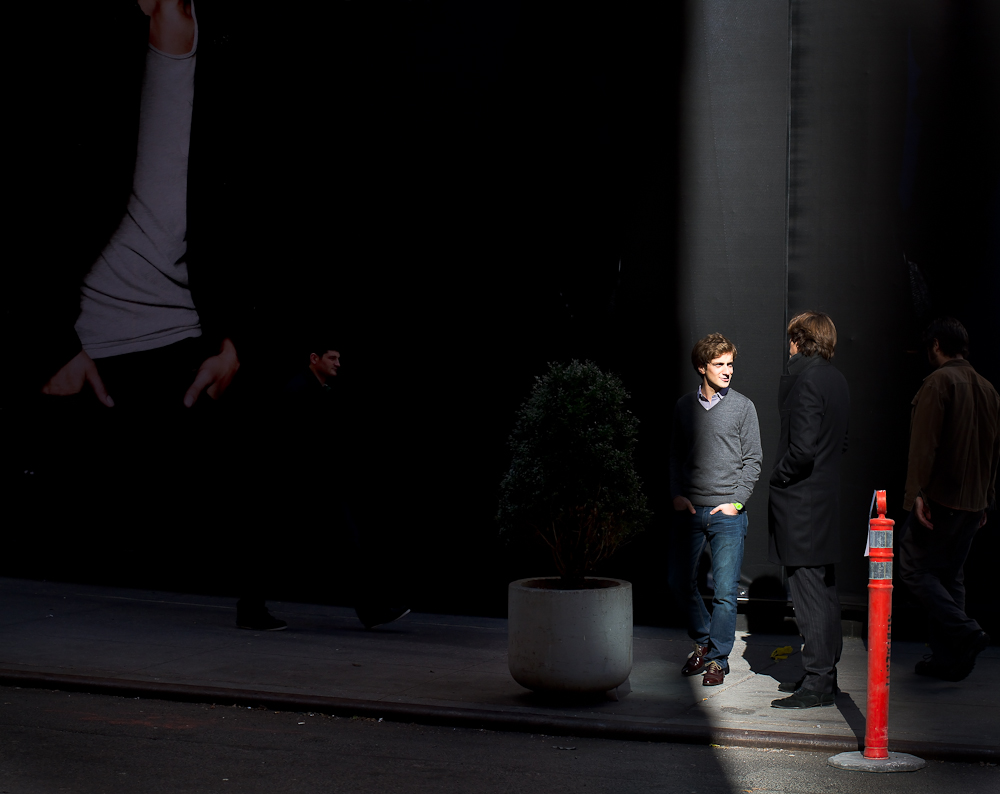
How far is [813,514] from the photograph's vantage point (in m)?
6.50

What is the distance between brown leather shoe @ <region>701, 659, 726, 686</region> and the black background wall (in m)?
1.88

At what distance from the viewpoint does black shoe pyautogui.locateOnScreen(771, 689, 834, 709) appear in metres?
6.40

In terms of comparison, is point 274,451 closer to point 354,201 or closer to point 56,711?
point 354,201

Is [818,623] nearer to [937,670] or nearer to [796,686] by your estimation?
[796,686]

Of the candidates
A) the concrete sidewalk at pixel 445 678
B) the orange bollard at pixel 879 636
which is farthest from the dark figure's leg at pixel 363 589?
the orange bollard at pixel 879 636

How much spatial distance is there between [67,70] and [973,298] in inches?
338

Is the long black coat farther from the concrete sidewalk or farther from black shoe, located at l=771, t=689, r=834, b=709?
the concrete sidewalk

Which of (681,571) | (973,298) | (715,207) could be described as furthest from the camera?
(715,207)

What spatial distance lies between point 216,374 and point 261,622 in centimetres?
280

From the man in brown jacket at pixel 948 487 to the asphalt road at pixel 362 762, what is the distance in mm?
1783

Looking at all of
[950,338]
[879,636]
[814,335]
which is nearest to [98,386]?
[814,335]

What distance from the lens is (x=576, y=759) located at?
5656mm

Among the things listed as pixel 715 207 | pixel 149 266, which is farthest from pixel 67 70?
pixel 715 207

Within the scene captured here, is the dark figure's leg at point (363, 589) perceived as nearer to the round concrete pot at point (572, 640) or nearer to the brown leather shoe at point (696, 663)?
the round concrete pot at point (572, 640)
